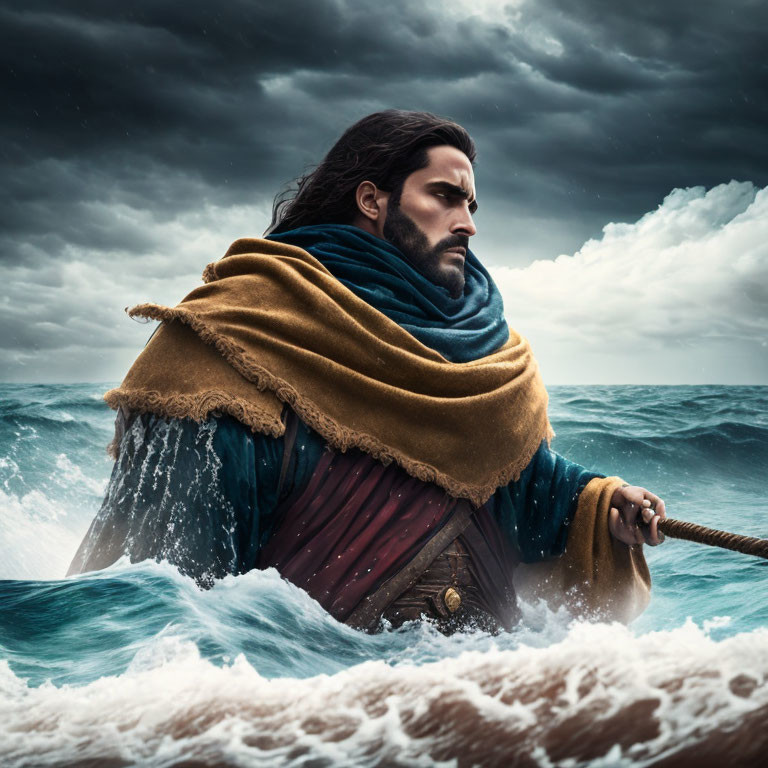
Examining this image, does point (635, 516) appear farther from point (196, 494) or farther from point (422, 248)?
point (196, 494)

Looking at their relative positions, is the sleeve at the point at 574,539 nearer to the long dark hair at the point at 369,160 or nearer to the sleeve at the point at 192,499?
the sleeve at the point at 192,499

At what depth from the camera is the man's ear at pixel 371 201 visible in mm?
3131

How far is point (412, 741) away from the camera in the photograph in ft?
4.71

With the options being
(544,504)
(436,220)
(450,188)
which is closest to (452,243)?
(436,220)

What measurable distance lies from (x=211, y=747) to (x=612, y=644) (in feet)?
2.48

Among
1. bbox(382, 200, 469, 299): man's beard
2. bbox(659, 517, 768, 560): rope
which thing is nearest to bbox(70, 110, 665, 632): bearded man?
bbox(382, 200, 469, 299): man's beard

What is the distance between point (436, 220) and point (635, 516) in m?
1.28

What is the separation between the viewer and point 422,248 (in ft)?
9.98

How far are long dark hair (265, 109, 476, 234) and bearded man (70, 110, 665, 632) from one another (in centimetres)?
2

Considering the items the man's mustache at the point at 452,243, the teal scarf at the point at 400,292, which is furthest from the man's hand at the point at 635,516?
the man's mustache at the point at 452,243

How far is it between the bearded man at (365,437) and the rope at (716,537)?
0.38 feet

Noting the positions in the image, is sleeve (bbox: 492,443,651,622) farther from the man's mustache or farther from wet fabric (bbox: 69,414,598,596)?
the man's mustache

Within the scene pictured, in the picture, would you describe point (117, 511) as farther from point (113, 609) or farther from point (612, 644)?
point (612, 644)

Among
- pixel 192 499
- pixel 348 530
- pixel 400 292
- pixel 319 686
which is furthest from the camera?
pixel 400 292
